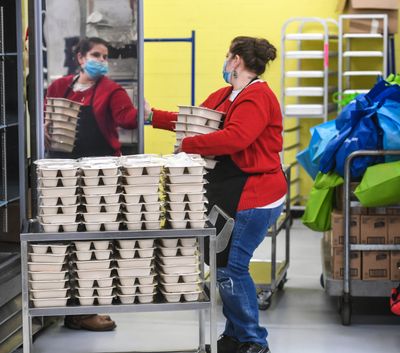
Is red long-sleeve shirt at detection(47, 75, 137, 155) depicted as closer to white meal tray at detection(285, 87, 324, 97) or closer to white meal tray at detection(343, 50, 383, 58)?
white meal tray at detection(285, 87, 324, 97)

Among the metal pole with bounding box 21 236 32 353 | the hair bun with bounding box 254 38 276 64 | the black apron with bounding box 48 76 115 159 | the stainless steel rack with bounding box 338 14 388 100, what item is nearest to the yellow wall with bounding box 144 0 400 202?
the stainless steel rack with bounding box 338 14 388 100

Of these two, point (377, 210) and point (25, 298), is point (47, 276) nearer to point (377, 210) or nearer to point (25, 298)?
point (25, 298)

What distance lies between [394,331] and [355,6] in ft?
14.9

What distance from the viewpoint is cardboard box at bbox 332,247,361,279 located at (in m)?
5.50

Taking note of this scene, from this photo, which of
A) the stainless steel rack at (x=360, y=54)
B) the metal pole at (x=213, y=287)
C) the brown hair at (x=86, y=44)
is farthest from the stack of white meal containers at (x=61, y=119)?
the stainless steel rack at (x=360, y=54)

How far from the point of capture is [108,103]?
4844 mm

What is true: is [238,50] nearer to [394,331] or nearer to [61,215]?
[61,215]

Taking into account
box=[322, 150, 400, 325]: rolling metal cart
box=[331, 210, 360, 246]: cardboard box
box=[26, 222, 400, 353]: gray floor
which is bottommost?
box=[26, 222, 400, 353]: gray floor

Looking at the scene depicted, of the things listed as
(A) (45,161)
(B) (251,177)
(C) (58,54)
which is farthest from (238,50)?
(A) (45,161)

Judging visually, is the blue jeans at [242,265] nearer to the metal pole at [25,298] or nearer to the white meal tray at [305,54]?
the metal pole at [25,298]

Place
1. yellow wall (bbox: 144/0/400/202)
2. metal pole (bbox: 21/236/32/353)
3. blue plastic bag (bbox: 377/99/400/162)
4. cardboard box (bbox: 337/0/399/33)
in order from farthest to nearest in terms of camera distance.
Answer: yellow wall (bbox: 144/0/400/202) < cardboard box (bbox: 337/0/399/33) < blue plastic bag (bbox: 377/99/400/162) < metal pole (bbox: 21/236/32/353)

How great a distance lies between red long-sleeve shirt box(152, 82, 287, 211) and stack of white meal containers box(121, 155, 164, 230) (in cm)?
63

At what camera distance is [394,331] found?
5.41 m

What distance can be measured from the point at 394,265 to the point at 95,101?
210 centimetres
